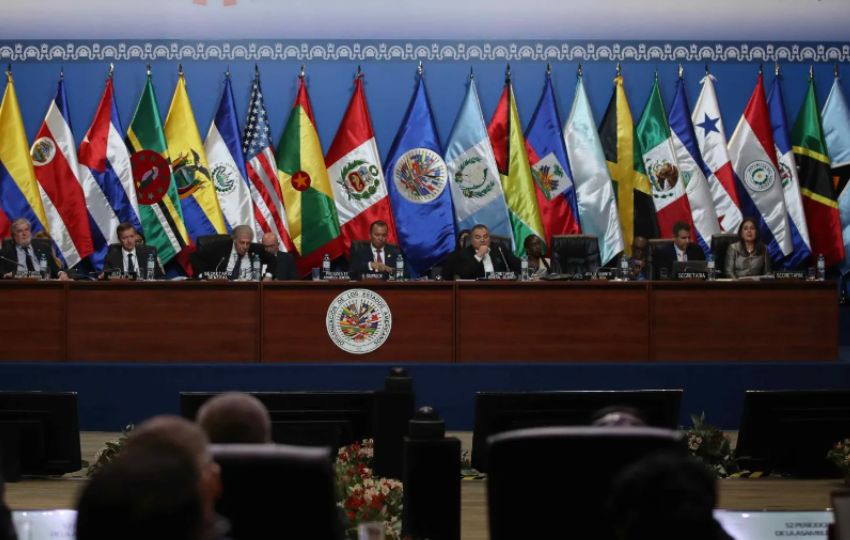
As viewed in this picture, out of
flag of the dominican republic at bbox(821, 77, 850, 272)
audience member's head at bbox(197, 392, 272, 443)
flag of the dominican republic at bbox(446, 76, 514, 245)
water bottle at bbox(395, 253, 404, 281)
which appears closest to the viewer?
audience member's head at bbox(197, 392, 272, 443)

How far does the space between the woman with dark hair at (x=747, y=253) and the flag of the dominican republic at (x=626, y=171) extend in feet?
4.23

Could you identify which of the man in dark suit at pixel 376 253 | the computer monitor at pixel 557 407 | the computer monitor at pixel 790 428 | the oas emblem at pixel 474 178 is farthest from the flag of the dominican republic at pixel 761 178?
the computer monitor at pixel 557 407

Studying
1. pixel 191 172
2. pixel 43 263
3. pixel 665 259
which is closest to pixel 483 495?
pixel 665 259

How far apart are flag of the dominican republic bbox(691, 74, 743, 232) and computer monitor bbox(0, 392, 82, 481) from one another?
6937 millimetres

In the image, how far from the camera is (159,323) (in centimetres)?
756

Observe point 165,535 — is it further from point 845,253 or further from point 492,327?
point 845,253

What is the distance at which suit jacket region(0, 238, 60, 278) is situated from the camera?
8672mm

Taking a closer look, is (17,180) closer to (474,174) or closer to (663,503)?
(474,174)

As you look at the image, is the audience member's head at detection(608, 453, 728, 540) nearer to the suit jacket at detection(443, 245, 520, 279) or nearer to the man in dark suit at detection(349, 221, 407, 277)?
the suit jacket at detection(443, 245, 520, 279)

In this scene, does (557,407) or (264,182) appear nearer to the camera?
(557,407)

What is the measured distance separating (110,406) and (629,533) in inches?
245

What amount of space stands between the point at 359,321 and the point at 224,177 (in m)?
2.98

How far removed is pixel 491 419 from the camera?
4098 millimetres

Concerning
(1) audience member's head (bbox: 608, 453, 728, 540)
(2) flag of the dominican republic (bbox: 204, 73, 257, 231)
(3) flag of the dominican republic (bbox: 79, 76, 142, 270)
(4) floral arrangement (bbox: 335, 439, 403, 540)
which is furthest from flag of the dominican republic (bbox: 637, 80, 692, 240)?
(1) audience member's head (bbox: 608, 453, 728, 540)
